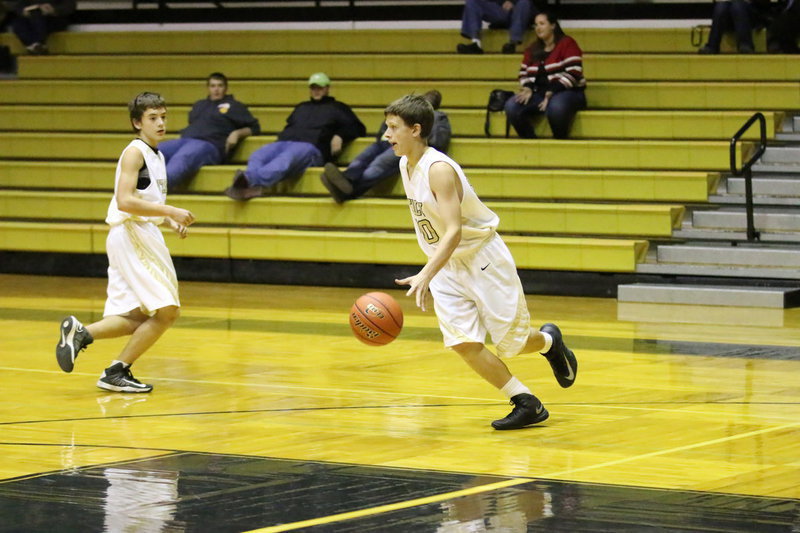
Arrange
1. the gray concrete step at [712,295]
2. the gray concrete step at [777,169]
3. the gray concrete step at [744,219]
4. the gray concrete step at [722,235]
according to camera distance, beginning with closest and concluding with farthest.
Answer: the gray concrete step at [712,295]
the gray concrete step at [722,235]
the gray concrete step at [744,219]
the gray concrete step at [777,169]

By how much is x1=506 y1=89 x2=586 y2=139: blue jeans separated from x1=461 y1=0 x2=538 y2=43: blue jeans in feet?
4.90

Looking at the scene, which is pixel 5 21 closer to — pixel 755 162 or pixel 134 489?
pixel 755 162

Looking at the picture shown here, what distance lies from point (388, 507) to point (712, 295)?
7.11m

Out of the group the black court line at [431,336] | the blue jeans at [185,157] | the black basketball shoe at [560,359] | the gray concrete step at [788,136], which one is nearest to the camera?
the black basketball shoe at [560,359]

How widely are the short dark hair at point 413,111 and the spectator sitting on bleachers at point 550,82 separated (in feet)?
23.5

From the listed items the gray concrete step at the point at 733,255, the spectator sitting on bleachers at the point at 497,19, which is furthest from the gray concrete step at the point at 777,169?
the spectator sitting on bleachers at the point at 497,19

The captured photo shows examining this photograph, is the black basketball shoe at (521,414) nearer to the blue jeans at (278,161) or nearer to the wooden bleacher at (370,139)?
the wooden bleacher at (370,139)

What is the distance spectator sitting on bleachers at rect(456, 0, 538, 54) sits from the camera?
49.2 feet

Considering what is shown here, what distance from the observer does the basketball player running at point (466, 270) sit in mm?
6418

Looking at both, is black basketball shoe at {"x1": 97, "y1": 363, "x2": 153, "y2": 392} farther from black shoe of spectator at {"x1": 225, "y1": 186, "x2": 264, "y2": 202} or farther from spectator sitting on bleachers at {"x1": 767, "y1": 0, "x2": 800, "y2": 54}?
spectator sitting on bleachers at {"x1": 767, "y1": 0, "x2": 800, "y2": 54}

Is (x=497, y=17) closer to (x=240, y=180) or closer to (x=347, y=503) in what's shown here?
(x=240, y=180)

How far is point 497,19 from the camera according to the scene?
50.2 feet

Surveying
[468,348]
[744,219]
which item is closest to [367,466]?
[468,348]

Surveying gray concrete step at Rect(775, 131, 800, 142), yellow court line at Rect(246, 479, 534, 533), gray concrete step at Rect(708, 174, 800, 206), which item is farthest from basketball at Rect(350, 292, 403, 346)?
gray concrete step at Rect(775, 131, 800, 142)
